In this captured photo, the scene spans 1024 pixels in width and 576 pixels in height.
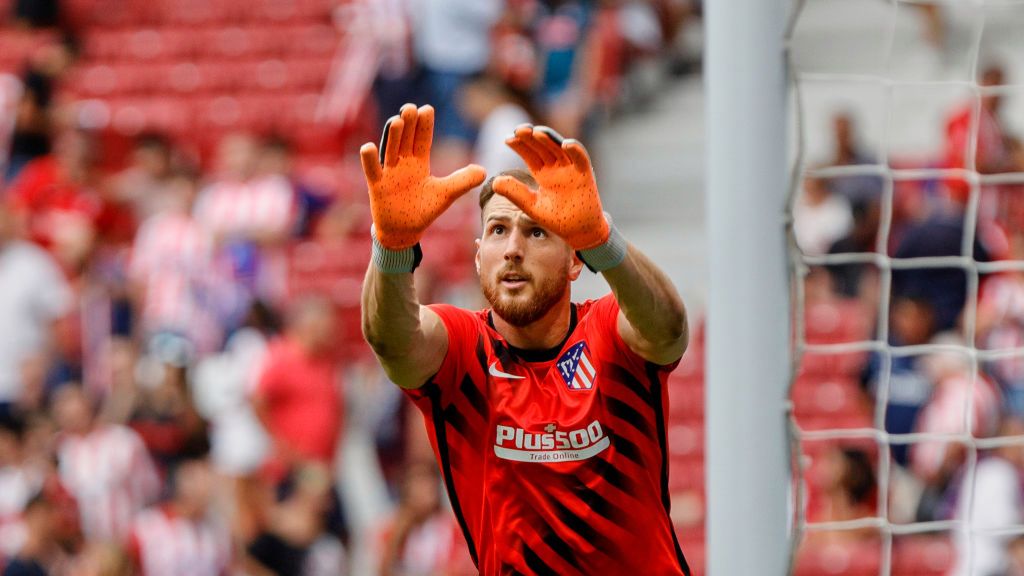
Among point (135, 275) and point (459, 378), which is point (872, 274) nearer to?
point (135, 275)

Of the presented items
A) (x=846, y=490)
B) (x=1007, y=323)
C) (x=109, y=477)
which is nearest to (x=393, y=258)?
(x=846, y=490)

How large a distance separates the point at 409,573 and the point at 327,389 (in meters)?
1.22

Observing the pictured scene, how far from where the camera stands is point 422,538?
8.80 m

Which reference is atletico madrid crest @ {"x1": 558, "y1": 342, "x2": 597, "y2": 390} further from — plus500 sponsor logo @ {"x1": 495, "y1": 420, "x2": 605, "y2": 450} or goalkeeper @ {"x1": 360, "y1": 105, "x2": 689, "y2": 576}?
plus500 sponsor logo @ {"x1": 495, "y1": 420, "x2": 605, "y2": 450}

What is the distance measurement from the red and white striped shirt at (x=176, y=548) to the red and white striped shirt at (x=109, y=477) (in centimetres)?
28

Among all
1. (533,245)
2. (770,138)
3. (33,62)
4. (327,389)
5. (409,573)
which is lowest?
(409,573)

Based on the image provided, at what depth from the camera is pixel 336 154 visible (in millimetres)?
12594

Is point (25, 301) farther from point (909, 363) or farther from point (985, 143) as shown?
point (985, 143)

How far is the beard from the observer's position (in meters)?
4.04

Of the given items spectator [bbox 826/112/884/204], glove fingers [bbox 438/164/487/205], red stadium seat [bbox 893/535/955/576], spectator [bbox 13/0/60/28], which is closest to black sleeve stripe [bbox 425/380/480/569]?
glove fingers [bbox 438/164/487/205]

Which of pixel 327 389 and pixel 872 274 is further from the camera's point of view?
pixel 872 274

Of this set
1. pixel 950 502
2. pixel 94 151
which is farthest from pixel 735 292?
pixel 94 151

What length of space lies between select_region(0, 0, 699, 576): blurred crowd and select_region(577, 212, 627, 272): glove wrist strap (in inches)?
199

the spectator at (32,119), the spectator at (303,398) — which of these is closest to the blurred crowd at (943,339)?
the spectator at (303,398)
